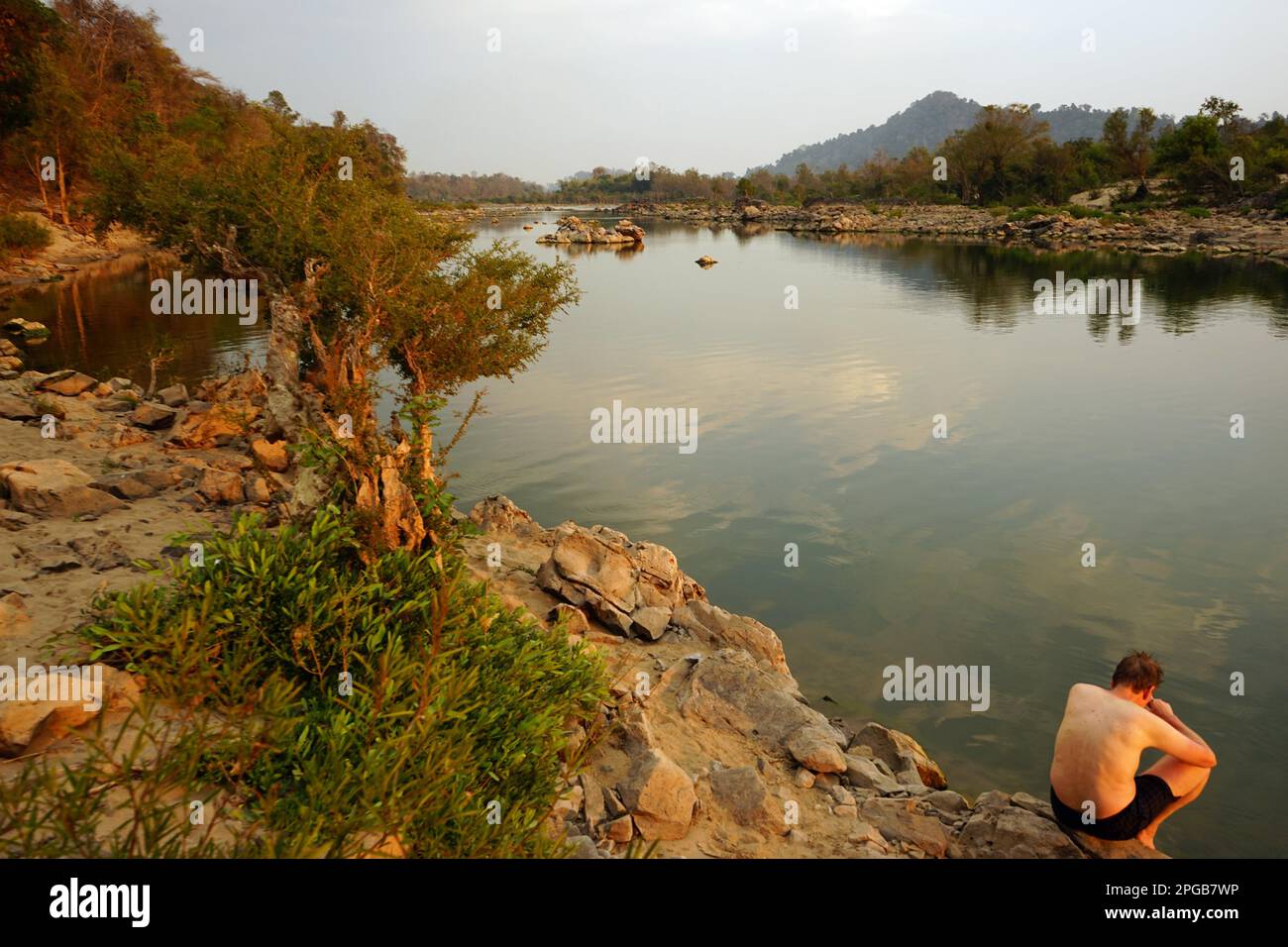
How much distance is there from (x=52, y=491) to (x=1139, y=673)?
1720 centimetres

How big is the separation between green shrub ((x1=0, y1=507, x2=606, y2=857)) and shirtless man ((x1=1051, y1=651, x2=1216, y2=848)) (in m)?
5.11

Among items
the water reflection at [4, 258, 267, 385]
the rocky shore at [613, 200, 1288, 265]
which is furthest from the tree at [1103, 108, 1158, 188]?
the water reflection at [4, 258, 267, 385]

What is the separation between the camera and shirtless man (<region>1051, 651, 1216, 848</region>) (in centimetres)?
726

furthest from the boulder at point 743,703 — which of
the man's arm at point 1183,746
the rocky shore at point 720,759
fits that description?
the man's arm at point 1183,746

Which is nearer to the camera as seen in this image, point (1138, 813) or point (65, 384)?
point (1138, 813)

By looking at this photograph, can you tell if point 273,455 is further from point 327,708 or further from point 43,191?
point 43,191

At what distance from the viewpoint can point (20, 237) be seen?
176ft

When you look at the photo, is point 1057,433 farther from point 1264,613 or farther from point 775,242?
point 775,242

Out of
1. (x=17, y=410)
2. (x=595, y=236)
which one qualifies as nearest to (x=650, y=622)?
(x=17, y=410)

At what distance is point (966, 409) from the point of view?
2931cm

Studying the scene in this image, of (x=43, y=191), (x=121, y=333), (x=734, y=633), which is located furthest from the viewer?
(x=43, y=191)

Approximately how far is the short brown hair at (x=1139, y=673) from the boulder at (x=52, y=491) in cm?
1644

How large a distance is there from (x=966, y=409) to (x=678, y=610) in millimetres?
20409
